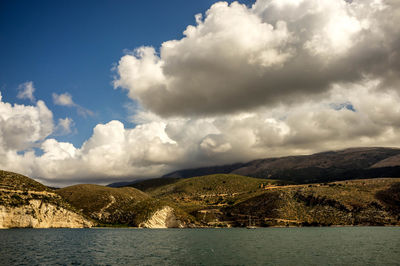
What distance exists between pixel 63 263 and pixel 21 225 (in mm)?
156302

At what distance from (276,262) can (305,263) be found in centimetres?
612

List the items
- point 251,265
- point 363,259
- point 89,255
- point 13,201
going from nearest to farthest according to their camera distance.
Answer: point 251,265 → point 363,259 → point 89,255 → point 13,201

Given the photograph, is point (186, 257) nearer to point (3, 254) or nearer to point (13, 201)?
point (3, 254)

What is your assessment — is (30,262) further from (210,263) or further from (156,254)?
(210,263)

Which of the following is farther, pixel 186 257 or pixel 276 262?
pixel 186 257

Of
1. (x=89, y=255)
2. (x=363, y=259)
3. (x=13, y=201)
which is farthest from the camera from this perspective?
(x=13, y=201)

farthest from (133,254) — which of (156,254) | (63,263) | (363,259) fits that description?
(363,259)

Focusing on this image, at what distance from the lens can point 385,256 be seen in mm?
76188

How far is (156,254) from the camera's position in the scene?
81.9 meters

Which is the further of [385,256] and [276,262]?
[385,256]

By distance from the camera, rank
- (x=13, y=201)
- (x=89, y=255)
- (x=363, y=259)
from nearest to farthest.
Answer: (x=363, y=259) < (x=89, y=255) < (x=13, y=201)

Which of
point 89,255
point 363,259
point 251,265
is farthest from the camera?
point 89,255

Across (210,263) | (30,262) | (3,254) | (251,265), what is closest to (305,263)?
(251,265)

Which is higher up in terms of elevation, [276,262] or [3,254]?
[3,254]
